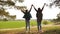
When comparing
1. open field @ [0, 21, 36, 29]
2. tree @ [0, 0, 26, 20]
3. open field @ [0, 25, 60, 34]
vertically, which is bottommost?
open field @ [0, 25, 60, 34]

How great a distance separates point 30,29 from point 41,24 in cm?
65

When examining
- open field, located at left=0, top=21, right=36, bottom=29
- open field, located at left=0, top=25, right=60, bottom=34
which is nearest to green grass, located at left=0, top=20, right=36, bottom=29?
open field, located at left=0, top=21, right=36, bottom=29

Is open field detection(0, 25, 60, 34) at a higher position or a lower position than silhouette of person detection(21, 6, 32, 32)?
lower

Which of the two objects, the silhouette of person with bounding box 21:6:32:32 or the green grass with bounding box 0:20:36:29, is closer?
the silhouette of person with bounding box 21:6:32:32

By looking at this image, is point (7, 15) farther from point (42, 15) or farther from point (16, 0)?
point (42, 15)

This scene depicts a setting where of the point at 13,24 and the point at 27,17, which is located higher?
the point at 27,17

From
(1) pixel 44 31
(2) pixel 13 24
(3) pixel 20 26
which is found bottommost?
(1) pixel 44 31

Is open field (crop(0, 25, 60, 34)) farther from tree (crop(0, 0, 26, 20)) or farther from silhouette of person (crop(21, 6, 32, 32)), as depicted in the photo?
tree (crop(0, 0, 26, 20))

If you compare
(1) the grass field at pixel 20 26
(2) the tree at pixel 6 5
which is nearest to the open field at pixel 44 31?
(1) the grass field at pixel 20 26

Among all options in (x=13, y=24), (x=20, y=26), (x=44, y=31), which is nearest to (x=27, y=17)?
(x=20, y=26)

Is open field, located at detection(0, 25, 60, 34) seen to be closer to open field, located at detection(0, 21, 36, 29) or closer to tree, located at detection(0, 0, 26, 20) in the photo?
open field, located at detection(0, 21, 36, 29)

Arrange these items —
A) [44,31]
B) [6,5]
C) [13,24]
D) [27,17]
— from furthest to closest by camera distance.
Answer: [6,5] → [13,24] → [44,31] → [27,17]

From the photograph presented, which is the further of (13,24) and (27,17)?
(13,24)

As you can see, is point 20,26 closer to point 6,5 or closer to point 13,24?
point 13,24
